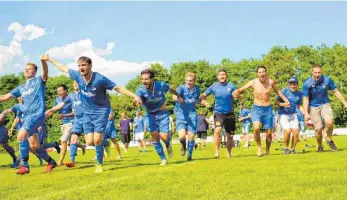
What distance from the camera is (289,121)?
14.5 meters

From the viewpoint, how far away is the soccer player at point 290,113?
1430cm

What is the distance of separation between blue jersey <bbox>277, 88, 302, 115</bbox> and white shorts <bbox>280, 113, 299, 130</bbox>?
0.13 meters

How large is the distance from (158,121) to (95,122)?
1.96 meters

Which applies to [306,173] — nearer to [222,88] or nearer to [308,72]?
[222,88]

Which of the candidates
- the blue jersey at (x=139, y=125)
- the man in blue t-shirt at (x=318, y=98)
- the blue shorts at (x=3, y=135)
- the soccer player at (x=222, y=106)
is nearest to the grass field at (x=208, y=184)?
the soccer player at (x=222, y=106)

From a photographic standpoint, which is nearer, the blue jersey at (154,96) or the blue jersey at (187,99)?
the blue jersey at (154,96)

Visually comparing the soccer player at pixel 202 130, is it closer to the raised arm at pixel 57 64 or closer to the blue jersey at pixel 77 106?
the blue jersey at pixel 77 106

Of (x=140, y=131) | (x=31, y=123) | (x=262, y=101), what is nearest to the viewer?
(x=31, y=123)

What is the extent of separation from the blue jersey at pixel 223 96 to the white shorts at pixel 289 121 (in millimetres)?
1730

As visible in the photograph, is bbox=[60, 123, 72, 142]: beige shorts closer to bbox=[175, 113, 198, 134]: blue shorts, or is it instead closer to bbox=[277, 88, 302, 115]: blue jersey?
bbox=[175, 113, 198, 134]: blue shorts

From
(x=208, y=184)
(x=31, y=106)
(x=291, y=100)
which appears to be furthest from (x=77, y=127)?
(x=208, y=184)

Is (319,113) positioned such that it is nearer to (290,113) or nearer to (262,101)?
(290,113)

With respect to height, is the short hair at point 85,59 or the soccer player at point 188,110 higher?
the short hair at point 85,59

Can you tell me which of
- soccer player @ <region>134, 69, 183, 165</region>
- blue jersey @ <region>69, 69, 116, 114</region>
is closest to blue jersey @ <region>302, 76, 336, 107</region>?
soccer player @ <region>134, 69, 183, 165</region>
